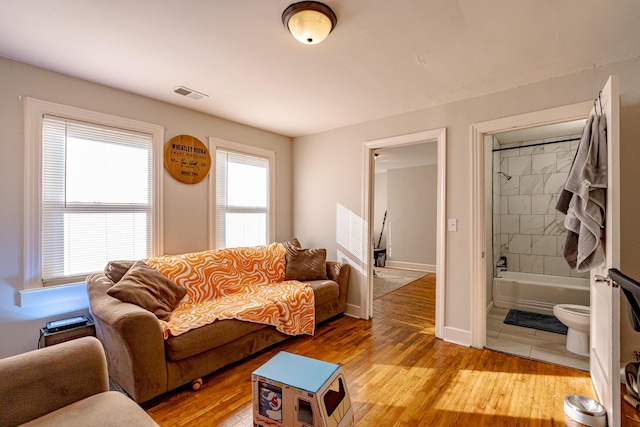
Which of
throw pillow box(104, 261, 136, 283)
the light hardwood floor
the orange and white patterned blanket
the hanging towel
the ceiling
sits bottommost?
the light hardwood floor

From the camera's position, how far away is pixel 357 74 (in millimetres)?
2393

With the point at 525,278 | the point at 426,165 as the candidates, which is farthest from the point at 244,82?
the point at 426,165

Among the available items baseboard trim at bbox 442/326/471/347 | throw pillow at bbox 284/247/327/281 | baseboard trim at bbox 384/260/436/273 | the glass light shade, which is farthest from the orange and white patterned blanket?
baseboard trim at bbox 384/260/436/273

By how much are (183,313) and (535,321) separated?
3798 mm

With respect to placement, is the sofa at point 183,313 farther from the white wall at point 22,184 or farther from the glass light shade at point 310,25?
the glass light shade at point 310,25

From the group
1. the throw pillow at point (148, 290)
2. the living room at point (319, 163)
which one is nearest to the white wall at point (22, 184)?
the living room at point (319, 163)

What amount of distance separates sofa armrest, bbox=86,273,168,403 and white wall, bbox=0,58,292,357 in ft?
2.32

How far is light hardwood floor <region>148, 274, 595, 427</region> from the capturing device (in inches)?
71.0

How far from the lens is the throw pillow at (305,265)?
11.3 ft

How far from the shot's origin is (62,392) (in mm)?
1275

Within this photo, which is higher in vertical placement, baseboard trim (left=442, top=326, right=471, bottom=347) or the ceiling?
the ceiling

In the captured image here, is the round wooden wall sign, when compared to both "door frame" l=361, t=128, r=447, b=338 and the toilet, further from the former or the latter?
the toilet

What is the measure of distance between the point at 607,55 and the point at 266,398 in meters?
3.21

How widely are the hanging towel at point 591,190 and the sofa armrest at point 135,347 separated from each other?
2.81 meters
